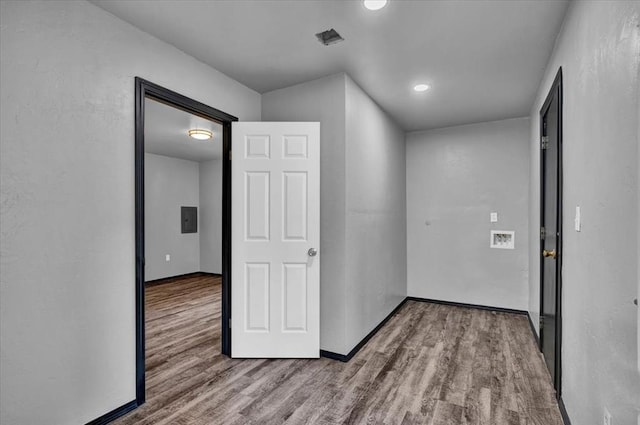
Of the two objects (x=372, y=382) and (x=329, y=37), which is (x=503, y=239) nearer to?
(x=372, y=382)

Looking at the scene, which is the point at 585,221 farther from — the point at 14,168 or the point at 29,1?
the point at 29,1

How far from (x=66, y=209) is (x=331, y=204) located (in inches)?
74.2

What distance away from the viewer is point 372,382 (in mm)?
2473

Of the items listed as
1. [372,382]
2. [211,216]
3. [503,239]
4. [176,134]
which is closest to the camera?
[372,382]

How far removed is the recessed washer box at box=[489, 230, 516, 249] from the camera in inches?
166

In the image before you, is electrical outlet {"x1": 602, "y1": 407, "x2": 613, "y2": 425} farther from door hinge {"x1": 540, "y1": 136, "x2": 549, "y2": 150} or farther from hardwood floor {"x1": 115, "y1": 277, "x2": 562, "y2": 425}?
door hinge {"x1": 540, "y1": 136, "x2": 549, "y2": 150}

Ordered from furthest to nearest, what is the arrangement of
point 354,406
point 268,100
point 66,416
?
point 268,100, point 354,406, point 66,416

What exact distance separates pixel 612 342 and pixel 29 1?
10.1 feet

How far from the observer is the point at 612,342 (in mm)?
1252

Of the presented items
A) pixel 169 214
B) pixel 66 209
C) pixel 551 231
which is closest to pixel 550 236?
pixel 551 231

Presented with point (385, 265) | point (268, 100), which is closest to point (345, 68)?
point (268, 100)

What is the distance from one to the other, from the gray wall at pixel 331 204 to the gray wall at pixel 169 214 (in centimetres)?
452

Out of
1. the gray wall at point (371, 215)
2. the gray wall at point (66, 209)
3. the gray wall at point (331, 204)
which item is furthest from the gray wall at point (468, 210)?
the gray wall at point (66, 209)

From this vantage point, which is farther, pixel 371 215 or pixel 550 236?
pixel 371 215
